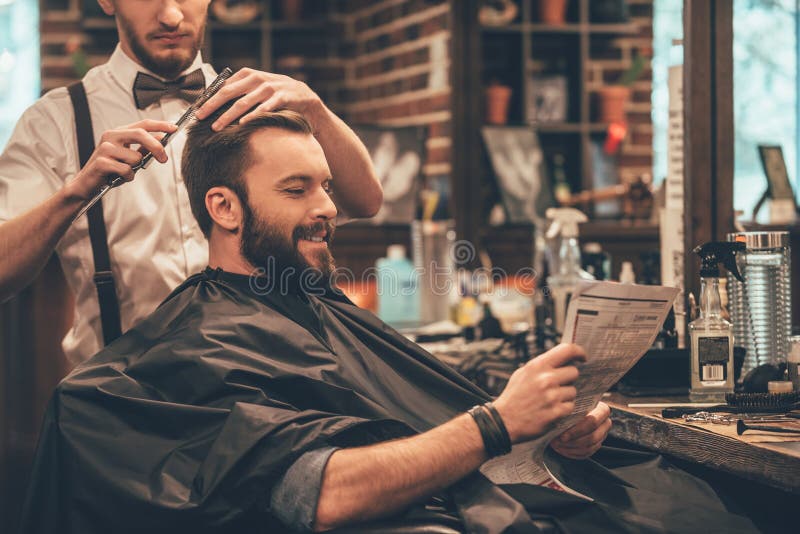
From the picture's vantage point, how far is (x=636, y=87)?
5336 millimetres

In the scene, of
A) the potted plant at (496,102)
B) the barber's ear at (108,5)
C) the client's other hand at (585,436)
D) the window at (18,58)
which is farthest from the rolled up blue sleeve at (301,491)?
the window at (18,58)

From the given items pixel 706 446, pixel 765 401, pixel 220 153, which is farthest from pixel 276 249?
pixel 765 401

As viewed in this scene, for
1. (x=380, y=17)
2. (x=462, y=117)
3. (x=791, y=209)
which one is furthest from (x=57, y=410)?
(x=380, y=17)

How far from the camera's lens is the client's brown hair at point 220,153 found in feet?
6.02

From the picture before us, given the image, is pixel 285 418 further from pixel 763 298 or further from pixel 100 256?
pixel 763 298

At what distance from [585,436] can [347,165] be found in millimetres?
755

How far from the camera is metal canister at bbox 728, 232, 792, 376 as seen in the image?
6.86 feet

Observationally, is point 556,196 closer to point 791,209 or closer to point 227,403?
point 791,209

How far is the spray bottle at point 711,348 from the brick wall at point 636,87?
3321 mm

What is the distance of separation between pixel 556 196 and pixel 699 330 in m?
2.99

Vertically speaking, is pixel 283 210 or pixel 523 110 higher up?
pixel 523 110

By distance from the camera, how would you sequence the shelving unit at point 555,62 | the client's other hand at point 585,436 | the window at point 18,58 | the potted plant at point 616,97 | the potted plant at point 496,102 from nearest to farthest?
the client's other hand at point 585,436
the potted plant at point 496,102
the shelving unit at point 555,62
the potted plant at point 616,97
the window at point 18,58

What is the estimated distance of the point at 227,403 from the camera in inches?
61.6

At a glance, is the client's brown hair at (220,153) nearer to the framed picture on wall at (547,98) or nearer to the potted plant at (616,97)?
the framed picture on wall at (547,98)
